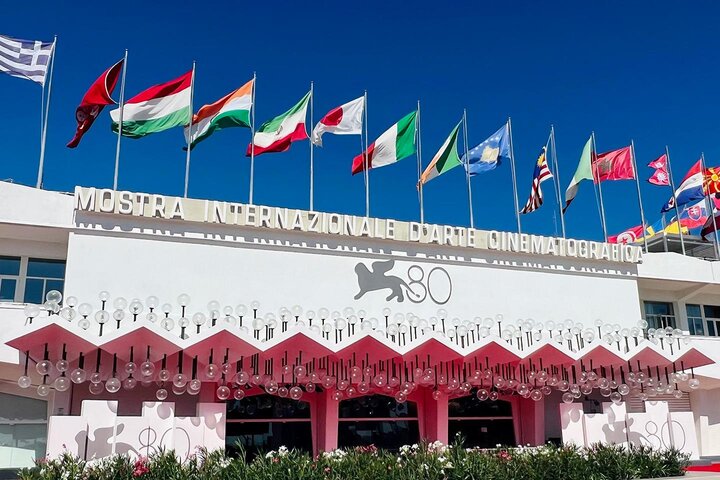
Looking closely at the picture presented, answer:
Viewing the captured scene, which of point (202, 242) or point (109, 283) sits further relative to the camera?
point (202, 242)

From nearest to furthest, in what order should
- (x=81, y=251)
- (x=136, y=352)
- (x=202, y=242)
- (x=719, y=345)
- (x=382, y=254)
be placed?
(x=136, y=352), (x=81, y=251), (x=202, y=242), (x=382, y=254), (x=719, y=345)

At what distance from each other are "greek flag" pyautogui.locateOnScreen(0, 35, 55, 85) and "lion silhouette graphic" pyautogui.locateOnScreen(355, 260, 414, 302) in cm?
1054

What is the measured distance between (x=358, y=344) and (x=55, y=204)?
8802 mm

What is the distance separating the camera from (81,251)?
17.3 m

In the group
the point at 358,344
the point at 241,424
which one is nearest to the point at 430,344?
the point at 358,344

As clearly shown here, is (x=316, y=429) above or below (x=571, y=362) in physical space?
below

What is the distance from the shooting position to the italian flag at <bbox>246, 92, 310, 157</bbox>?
66.5 ft

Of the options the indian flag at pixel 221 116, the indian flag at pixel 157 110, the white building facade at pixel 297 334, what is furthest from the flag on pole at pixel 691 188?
the indian flag at pixel 157 110

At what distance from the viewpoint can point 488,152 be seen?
2383cm

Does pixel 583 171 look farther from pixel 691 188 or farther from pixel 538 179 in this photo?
pixel 691 188

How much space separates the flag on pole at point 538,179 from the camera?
2375cm

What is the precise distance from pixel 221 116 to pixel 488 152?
9.70 m

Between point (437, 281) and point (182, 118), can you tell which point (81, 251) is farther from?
point (437, 281)

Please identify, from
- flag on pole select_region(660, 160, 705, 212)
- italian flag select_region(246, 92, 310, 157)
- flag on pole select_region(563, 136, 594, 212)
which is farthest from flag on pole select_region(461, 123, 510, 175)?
flag on pole select_region(660, 160, 705, 212)
